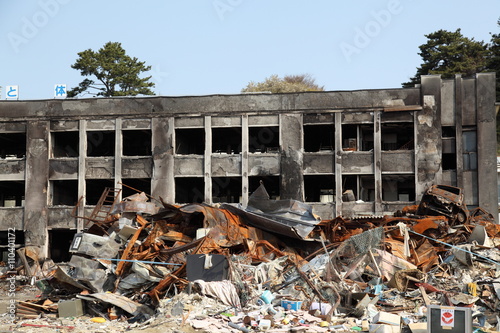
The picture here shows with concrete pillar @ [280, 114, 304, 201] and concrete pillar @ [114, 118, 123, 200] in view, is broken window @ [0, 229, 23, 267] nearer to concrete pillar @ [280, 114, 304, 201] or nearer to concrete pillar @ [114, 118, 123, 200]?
concrete pillar @ [114, 118, 123, 200]

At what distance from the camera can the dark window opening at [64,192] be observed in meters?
32.2

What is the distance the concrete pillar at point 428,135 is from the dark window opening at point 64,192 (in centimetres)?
1768

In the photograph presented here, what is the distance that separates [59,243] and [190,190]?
7.44 meters

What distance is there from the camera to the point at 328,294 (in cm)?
1484

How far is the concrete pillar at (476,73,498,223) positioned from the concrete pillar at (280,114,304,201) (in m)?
8.57

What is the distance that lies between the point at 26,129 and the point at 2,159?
200cm

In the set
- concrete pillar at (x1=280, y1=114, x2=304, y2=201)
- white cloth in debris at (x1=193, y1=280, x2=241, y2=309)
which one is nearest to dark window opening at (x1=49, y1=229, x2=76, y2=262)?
concrete pillar at (x1=280, y1=114, x2=304, y2=201)

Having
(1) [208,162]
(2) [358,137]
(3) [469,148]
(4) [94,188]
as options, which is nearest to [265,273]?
(1) [208,162]

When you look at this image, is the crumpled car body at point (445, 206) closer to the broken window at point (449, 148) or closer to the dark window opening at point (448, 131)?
the broken window at point (449, 148)

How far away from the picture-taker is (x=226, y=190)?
3266cm

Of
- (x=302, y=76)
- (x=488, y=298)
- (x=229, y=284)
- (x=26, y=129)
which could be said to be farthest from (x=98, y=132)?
(x=302, y=76)

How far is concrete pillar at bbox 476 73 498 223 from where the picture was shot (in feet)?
97.4

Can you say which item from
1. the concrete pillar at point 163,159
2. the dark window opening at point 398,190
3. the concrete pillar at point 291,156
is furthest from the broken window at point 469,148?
the concrete pillar at point 163,159

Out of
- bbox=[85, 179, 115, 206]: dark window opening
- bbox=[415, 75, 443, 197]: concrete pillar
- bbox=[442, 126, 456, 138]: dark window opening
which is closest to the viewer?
bbox=[415, 75, 443, 197]: concrete pillar
